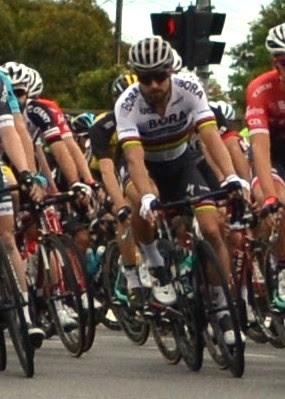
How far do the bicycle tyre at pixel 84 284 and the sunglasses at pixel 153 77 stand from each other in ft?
4.67

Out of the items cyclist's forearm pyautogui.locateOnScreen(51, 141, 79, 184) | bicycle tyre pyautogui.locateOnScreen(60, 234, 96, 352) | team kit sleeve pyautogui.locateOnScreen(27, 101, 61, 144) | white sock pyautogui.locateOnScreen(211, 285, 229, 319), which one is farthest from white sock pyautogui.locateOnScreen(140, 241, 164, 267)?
team kit sleeve pyautogui.locateOnScreen(27, 101, 61, 144)

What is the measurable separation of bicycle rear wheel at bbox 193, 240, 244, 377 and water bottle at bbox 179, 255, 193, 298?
15cm

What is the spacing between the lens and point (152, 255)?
12859 millimetres

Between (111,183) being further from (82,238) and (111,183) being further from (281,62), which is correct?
(82,238)

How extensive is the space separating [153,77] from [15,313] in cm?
182

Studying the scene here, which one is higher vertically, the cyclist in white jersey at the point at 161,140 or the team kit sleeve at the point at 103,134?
the cyclist in white jersey at the point at 161,140

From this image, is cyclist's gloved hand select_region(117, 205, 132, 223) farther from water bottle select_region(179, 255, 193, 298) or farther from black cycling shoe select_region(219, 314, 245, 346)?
black cycling shoe select_region(219, 314, 245, 346)

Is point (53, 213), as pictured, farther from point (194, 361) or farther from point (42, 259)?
point (194, 361)

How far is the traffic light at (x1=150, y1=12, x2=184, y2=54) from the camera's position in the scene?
64.1ft

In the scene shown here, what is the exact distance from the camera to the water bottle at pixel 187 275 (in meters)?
12.3

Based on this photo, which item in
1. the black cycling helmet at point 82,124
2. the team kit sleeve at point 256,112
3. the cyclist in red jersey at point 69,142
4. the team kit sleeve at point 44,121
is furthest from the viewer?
the black cycling helmet at point 82,124

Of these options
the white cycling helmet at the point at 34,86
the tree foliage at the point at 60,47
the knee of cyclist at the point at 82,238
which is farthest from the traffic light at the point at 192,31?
the tree foliage at the point at 60,47

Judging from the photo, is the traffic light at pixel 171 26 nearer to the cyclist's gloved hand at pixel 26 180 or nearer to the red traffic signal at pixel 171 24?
the red traffic signal at pixel 171 24

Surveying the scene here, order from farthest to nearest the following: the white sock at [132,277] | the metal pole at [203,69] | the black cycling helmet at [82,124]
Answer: the metal pole at [203,69] < the black cycling helmet at [82,124] < the white sock at [132,277]
